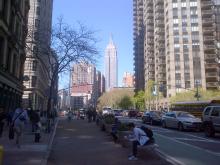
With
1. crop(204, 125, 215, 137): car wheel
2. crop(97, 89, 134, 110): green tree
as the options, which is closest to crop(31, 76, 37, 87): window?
crop(204, 125, 215, 137): car wheel

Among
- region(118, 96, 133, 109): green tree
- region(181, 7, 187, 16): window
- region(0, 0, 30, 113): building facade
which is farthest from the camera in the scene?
region(118, 96, 133, 109): green tree

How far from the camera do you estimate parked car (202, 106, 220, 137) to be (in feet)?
69.8

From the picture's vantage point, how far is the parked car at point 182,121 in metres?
27.1

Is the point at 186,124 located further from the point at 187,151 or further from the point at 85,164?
the point at 85,164

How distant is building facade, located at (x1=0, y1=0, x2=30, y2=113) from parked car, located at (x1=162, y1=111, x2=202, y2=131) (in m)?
13.3

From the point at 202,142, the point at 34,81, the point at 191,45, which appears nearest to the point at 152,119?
the point at 202,142

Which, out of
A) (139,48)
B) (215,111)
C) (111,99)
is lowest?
(215,111)

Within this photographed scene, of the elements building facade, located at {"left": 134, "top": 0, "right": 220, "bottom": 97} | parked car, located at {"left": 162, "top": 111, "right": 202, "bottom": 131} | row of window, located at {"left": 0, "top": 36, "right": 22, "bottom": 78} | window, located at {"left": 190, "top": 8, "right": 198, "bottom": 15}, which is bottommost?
parked car, located at {"left": 162, "top": 111, "right": 202, "bottom": 131}

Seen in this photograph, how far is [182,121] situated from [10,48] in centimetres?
1602

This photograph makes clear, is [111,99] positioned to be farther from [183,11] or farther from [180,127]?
[180,127]

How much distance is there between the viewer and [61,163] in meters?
11.4

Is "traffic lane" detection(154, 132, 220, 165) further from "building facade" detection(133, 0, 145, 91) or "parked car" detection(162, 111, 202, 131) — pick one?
"building facade" detection(133, 0, 145, 91)

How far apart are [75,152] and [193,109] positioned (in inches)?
1053

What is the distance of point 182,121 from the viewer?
27.7m
